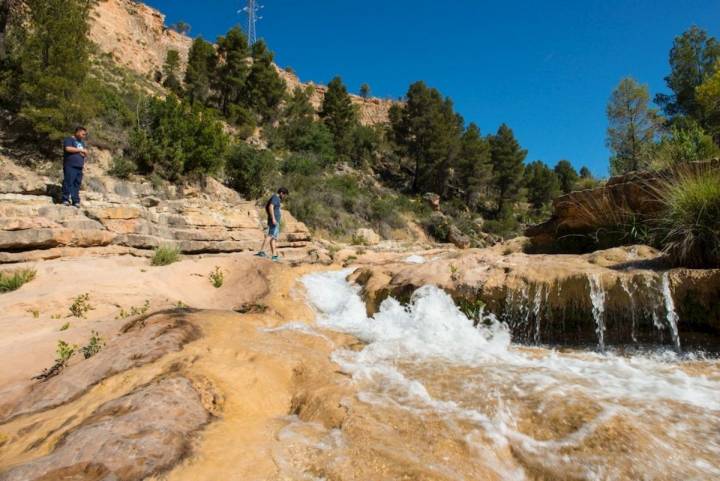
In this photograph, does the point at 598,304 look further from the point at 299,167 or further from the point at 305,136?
the point at 305,136

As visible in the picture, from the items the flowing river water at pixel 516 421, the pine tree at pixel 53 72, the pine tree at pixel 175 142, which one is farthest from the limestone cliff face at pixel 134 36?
the flowing river water at pixel 516 421

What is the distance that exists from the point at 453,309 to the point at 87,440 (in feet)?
14.1

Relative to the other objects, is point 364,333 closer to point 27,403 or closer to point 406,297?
point 406,297

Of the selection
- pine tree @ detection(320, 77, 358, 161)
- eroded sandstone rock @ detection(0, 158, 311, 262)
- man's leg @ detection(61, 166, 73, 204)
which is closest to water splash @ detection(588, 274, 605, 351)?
eroded sandstone rock @ detection(0, 158, 311, 262)

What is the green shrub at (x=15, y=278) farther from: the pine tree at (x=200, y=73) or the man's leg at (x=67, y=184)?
the pine tree at (x=200, y=73)

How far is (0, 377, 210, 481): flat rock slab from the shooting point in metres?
1.75

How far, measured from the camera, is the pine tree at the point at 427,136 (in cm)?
3294

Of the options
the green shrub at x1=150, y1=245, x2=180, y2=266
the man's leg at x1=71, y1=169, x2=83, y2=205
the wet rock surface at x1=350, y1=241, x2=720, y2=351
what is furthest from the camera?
the man's leg at x1=71, y1=169, x2=83, y2=205

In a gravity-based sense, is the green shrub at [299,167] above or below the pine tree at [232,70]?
below

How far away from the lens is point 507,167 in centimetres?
3588

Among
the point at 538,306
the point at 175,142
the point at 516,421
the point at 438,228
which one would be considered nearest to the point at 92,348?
the point at 516,421

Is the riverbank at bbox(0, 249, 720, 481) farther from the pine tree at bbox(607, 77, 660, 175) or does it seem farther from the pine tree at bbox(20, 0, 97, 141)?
the pine tree at bbox(607, 77, 660, 175)

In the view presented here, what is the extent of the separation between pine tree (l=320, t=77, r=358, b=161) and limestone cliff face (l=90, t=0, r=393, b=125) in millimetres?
15625

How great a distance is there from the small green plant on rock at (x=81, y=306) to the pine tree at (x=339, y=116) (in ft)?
94.3
